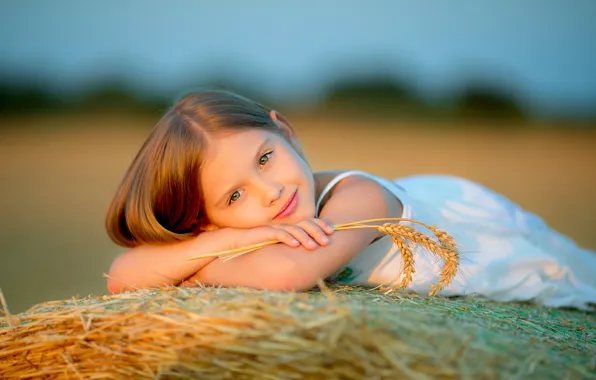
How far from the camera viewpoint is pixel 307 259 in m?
2.23

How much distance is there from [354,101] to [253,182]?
20.9m

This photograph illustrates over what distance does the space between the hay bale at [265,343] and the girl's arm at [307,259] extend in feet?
0.62

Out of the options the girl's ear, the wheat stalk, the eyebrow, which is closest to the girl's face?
the eyebrow

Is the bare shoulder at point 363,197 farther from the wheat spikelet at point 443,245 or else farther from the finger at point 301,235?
the wheat spikelet at point 443,245

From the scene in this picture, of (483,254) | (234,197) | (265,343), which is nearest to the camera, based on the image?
(265,343)

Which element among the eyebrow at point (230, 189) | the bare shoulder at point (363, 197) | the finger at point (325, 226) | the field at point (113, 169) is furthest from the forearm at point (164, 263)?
the field at point (113, 169)

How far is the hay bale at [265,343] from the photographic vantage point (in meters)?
1.57

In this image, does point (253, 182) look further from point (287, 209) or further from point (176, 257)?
point (176, 257)

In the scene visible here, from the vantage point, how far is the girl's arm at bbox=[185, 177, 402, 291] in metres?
2.22

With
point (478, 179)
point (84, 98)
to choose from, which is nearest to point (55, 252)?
point (478, 179)

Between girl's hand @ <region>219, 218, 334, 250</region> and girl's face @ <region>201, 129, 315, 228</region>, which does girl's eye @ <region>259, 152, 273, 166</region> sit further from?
girl's hand @ <region>219, 218, 334, 250</region>

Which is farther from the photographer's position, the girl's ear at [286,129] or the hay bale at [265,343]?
the girl's ear at [286,129]

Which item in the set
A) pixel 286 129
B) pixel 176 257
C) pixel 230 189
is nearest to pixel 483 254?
pixel 286 129

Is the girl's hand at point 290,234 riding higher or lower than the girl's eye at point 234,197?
lower
